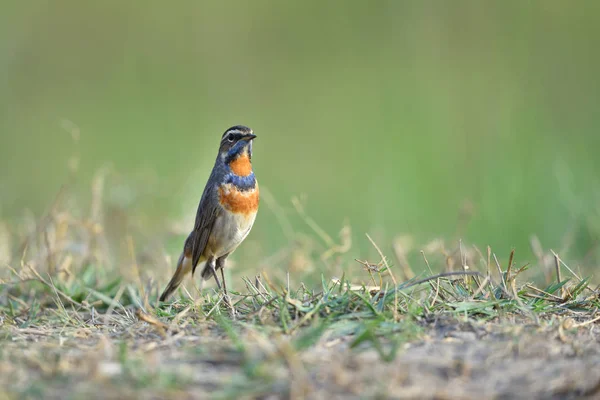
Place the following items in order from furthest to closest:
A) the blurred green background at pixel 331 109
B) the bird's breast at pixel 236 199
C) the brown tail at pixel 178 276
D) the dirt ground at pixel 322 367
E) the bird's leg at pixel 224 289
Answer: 1. the blurred green background at pixel 331 109
2. the bird's breast at pixel 236 199
3. the brown tail at pixel 178 276
4. the bird's leg at pixel 224 289
5. the dirt ground at pixel 322 367

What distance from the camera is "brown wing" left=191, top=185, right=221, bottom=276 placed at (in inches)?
226

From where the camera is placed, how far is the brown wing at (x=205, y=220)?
226 inches

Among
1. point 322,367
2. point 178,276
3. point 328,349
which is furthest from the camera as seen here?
point 178,276

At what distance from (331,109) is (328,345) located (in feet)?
32.4


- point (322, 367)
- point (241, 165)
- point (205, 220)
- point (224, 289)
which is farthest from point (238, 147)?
point (322, 367)

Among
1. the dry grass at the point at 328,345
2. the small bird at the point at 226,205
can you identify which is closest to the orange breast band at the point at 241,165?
the small bird at the point at 226,205

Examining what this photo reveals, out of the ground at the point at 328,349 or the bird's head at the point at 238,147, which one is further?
the bird's head at the point at 238,147

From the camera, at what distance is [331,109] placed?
13047 millimetres

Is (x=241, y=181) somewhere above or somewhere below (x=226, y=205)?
above

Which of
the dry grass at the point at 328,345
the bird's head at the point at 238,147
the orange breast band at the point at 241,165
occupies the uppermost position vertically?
the bird's head at the point at 238,147

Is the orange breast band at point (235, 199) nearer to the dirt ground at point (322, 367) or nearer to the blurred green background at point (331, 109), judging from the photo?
the blurred green background at point (331, 109)

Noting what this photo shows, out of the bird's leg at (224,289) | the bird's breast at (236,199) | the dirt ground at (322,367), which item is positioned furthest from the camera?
the bird's breast at (236,199)

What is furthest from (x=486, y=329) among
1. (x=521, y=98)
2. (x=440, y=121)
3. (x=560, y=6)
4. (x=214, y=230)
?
(x=560, y=6)

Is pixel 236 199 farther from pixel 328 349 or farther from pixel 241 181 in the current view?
pixel 328 349
